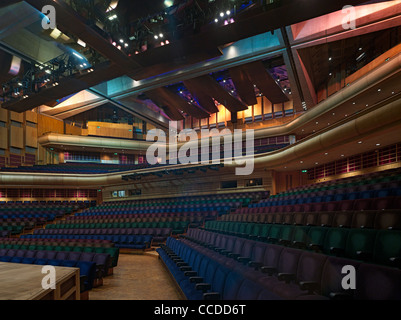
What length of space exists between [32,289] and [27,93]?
10.4m

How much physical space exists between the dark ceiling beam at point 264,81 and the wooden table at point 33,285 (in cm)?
936

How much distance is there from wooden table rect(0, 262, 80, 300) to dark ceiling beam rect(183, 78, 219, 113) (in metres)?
10.1

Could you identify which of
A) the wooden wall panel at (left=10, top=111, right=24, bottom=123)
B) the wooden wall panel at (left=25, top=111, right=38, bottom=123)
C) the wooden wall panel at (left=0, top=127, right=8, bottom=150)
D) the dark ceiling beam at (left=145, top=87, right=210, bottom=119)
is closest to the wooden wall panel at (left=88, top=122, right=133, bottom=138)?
the wooden wall panel at (left=25, top=111, right=38, bottom=123)

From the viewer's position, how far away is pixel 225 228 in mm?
4473

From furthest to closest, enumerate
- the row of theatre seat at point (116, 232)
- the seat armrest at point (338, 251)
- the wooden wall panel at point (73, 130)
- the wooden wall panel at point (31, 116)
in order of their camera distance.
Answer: the wooden wall panel at point (73, 130)
the wooden wall panel at point (31, 116)
the row of theatre seat at point (116, 232)
the seat armrest at point (338, 251)

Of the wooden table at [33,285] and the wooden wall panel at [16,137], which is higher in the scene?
the wooden wall panel at [16,137]

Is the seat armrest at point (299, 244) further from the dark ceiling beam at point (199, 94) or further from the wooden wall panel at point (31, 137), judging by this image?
the wooden wall panel at point (31, 137)

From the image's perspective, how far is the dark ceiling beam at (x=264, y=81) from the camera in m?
10.4

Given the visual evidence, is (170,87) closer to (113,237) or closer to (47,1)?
(47,1)

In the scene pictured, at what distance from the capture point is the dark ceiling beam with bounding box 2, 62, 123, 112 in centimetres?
874

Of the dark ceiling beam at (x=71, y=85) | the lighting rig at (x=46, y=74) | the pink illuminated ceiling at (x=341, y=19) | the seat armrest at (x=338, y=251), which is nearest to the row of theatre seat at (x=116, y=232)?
the dark ceiling beam at (x=71, y=85)

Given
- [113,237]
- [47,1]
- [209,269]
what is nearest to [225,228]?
[209,269]

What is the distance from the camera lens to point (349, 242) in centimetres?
199
